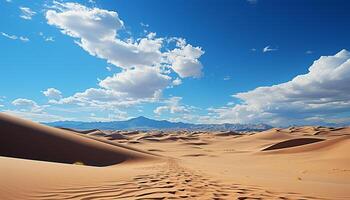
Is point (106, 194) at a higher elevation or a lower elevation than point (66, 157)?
lower

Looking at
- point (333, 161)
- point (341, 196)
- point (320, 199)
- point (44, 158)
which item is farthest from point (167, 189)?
point (333, 161)

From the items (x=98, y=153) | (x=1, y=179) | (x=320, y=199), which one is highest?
(x=98, y=153)

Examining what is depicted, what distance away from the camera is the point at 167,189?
7.60m

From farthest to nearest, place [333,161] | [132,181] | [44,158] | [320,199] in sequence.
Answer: [333,161] → [44,158] → [132,181] → [320,199]

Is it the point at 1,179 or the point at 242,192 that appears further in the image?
the point at 242,192

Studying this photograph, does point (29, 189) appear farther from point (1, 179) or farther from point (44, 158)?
point (44, 158)

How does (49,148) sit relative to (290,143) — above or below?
below

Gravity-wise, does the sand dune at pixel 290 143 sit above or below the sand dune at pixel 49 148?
above

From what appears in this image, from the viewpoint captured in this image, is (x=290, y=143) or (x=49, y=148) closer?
(x=49, y=148)

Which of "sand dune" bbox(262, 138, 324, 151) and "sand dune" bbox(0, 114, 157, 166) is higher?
"sand dune" bbox(262, 138, 324, 151)

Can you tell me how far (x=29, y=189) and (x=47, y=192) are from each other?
351mm

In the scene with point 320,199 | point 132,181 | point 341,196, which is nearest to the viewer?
point 320,199

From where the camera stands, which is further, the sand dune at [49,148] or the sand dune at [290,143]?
the sand dune at [290,143]

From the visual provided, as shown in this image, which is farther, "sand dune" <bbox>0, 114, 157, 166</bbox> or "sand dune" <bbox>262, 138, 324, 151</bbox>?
"sand dune" <bbox>262, 138, 324, 151</bbox>
